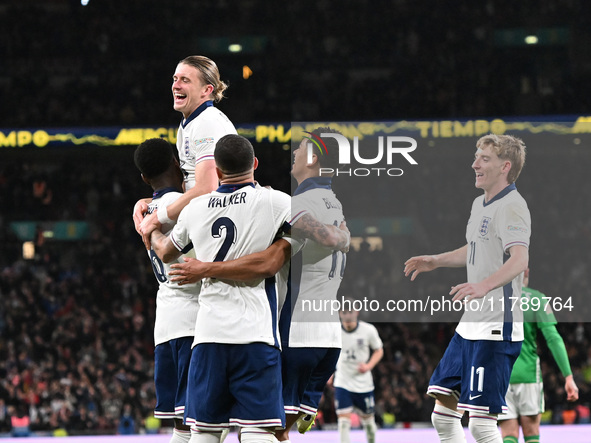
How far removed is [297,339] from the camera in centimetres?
592

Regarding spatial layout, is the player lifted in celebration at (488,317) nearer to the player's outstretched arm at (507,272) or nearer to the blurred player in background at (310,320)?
the player's outstretched arm at (507,272)

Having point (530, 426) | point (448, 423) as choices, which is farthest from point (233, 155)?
point (530, 426)

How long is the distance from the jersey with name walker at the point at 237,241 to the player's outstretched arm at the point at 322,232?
0.87ft

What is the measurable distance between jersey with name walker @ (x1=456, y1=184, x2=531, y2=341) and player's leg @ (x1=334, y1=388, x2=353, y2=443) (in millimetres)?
6083

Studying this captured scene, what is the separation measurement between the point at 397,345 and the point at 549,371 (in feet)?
10.9

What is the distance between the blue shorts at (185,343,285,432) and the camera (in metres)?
4.88

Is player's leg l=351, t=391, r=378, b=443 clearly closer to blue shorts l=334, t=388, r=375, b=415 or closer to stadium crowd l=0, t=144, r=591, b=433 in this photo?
blue shorts l=334, t=388, r=375, b=415

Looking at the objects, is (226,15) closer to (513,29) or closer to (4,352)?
(513,29)

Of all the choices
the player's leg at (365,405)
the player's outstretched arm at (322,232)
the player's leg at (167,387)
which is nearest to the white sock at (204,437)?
the player's leg at (167,387)

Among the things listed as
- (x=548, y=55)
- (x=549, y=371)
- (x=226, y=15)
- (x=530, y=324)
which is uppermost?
(x=226, y=15)

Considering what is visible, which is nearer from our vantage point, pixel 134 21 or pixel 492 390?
pixel 492 390

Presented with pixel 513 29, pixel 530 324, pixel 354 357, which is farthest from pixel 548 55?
pixel 530 324

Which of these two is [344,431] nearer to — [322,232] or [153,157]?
[322,232]

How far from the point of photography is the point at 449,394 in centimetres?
662
